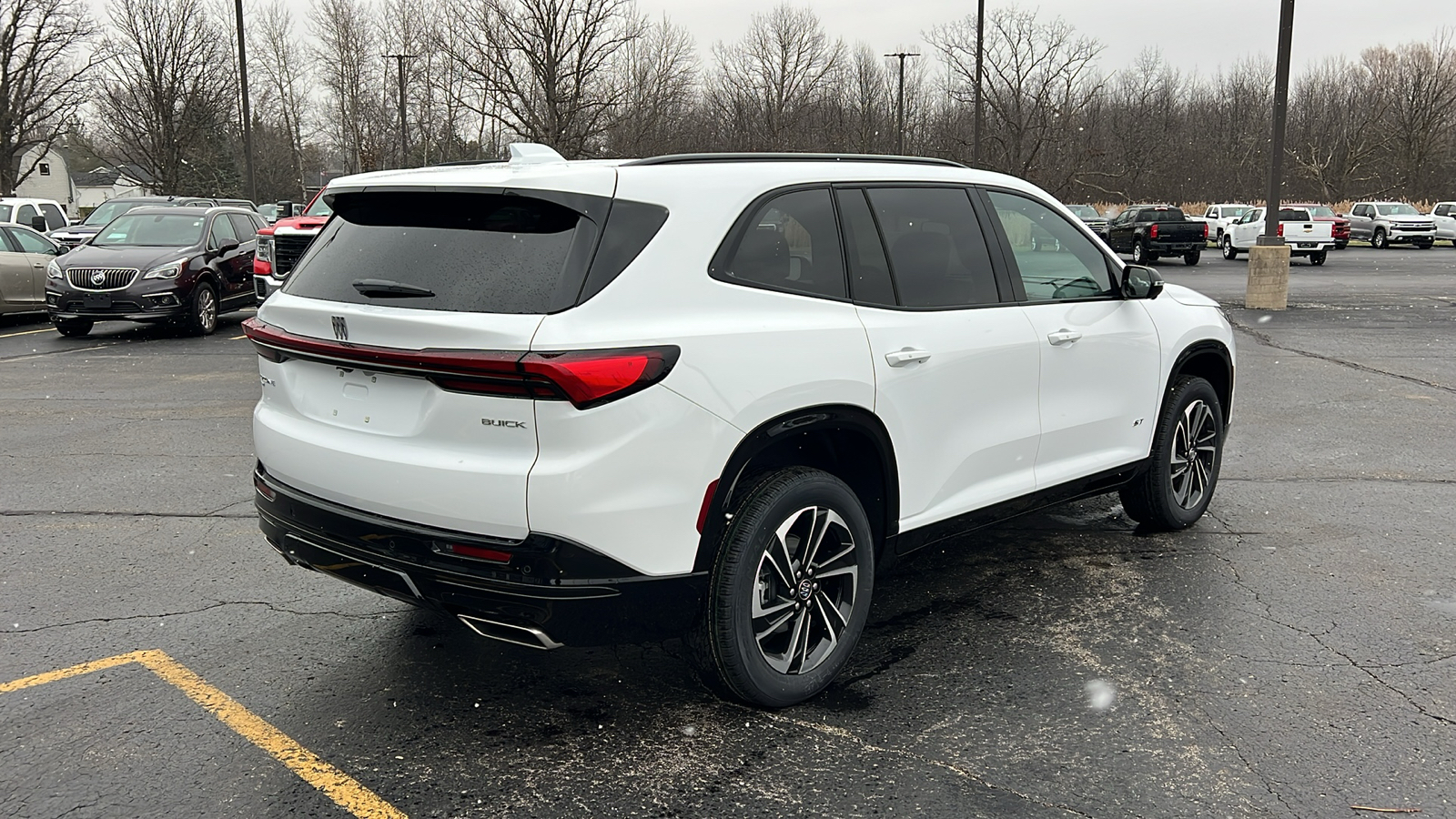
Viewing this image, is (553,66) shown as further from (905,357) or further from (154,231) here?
(905,357)

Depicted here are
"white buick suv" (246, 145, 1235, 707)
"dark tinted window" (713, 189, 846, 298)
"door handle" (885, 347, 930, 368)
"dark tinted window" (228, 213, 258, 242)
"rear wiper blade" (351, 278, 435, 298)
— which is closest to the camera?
"white buick suv" (246, 145, 1235, 707)

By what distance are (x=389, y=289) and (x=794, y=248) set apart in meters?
1.30

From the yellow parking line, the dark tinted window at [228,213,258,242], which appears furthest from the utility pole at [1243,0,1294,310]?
the yellow parking line

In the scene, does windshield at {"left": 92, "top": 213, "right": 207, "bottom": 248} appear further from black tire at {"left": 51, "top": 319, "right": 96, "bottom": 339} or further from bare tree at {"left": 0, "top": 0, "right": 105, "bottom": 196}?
bare tree at {"left": 0, "top": 0, "right": 105, "bottom": 196}

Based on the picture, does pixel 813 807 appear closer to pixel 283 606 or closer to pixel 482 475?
pixel 482 475

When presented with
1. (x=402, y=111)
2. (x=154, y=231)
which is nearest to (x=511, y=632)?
(x=154, y=231)

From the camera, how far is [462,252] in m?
3.23

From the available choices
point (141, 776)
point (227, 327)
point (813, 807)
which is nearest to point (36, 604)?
point (141, 776)

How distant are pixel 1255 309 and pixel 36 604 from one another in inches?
724

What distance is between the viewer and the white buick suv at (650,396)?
2.98 meters

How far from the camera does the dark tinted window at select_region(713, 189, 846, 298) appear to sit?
3.46 meters

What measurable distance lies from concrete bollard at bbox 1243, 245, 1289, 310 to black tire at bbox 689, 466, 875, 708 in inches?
665

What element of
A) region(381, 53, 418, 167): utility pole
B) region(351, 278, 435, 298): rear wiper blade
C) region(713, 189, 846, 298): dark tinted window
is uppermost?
region(381, 53, 418, 167): utility pole

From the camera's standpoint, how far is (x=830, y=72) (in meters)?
60.7
